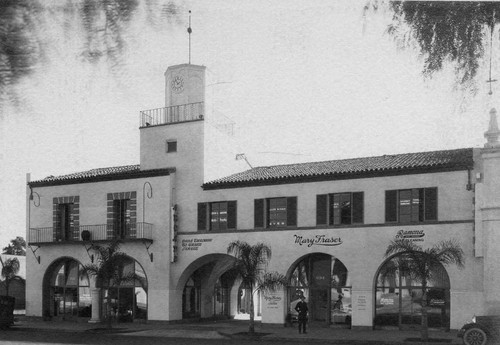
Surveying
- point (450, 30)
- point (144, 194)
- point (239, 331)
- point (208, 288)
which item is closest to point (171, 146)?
point (144, 194)

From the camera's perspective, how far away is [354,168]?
28.1 meters

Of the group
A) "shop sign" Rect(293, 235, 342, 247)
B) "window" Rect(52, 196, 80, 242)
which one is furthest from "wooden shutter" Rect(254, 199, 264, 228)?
"window" Rect(52, 196, 80, 242)

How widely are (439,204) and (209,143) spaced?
438 inches

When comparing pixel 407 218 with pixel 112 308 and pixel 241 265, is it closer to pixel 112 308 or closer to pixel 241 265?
pixel 241 265

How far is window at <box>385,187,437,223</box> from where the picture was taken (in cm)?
2589

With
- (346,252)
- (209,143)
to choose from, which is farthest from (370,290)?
(209,143)

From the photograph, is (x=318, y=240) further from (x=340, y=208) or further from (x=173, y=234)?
(x=173, y=234)

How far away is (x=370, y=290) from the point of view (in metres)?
26.8

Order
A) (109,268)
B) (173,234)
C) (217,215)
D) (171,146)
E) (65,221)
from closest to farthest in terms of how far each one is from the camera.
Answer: (109,268) < (217,215) < (173,234) < (171,146) < (65,221)

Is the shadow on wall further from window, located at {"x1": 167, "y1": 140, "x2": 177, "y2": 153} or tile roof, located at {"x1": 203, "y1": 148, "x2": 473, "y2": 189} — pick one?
tile roof, located at {"x1": 203, "y1": 148, "x2": 473, "y2": 189}

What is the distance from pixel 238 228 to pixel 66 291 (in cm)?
1046

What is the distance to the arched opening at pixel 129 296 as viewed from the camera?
106 feet

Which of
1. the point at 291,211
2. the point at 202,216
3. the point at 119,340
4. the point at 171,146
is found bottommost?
the point at 119,340

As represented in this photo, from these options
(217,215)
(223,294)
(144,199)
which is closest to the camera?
(217,215)
